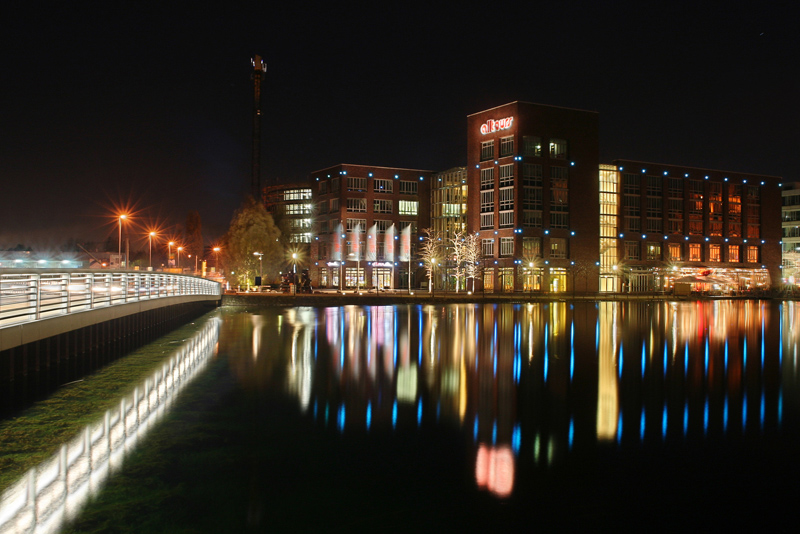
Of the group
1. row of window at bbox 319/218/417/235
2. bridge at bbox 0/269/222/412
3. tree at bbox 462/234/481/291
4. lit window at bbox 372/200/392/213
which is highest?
lit window at bbox 372/200/392/213

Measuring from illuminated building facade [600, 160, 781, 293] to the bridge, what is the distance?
79.8 metres

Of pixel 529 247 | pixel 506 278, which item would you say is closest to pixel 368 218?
pixel 506 278

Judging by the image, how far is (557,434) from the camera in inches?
344

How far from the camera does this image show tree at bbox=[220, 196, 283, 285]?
71312 millimetres

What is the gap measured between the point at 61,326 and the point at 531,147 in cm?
7584

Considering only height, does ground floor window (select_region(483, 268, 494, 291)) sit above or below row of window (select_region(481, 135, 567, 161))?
below

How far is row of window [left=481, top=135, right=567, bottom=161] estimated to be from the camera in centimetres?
8225

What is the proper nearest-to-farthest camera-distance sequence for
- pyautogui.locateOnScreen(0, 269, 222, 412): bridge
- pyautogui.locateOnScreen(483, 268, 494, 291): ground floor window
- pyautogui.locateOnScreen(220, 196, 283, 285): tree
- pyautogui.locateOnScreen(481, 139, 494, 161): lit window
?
pyautogui.locateOnScreen(0, 269, 222, 412): bridge < pyautogui.locateOnScreen(220, 196, 283, 285): tree < pyautogui.locateOnScreen(483, 268, 494, 291): ground floor window < pyautogui.locateOnScreen(481, 139, 494, 161): lit window

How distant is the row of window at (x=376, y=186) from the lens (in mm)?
97062

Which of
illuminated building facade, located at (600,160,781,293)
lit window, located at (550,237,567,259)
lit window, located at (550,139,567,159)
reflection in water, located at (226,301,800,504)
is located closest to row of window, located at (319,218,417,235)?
lit window, located at (550,237,567,259)

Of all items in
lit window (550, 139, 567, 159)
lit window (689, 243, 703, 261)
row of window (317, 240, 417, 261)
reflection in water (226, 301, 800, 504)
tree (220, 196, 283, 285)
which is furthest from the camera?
row of window (317, 240, 417, 261)

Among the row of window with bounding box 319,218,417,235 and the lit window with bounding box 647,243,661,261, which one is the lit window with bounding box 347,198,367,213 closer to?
the row of window with bounding box 319,218,417,235

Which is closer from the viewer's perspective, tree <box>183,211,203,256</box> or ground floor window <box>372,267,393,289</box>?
ground floor window <box>372,267,393,289</box>

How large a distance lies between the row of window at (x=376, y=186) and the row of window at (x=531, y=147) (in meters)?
18.0
